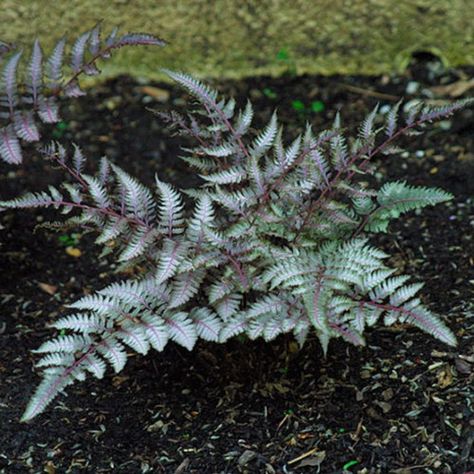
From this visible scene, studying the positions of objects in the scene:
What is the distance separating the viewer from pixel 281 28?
4.54 m

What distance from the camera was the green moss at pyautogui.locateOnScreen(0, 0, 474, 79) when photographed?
448 centimetres

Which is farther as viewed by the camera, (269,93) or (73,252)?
(269,93)

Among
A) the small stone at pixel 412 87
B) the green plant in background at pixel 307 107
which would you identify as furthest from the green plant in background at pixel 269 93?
the small stone at pixel 412 87

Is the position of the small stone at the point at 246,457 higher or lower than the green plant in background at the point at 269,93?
lower

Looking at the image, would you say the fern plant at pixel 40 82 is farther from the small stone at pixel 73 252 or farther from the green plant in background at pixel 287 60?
the green plant in background at pixel 287 60

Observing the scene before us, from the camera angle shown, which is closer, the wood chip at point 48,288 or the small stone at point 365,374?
the small stone at point 365,374

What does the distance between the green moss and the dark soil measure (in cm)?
132

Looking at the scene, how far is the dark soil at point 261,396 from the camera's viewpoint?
2.50 meters

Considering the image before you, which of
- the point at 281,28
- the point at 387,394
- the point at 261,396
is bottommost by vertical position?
the point at 261,396

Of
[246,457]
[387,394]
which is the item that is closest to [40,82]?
[246,457]

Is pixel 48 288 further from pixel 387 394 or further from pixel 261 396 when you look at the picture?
pixel 387 394

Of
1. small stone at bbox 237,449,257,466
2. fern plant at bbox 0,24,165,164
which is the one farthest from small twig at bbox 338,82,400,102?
small stone at bbox 237,449,257,466

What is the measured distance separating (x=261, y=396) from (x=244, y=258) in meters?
0.54

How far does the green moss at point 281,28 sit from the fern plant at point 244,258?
6.59ft
